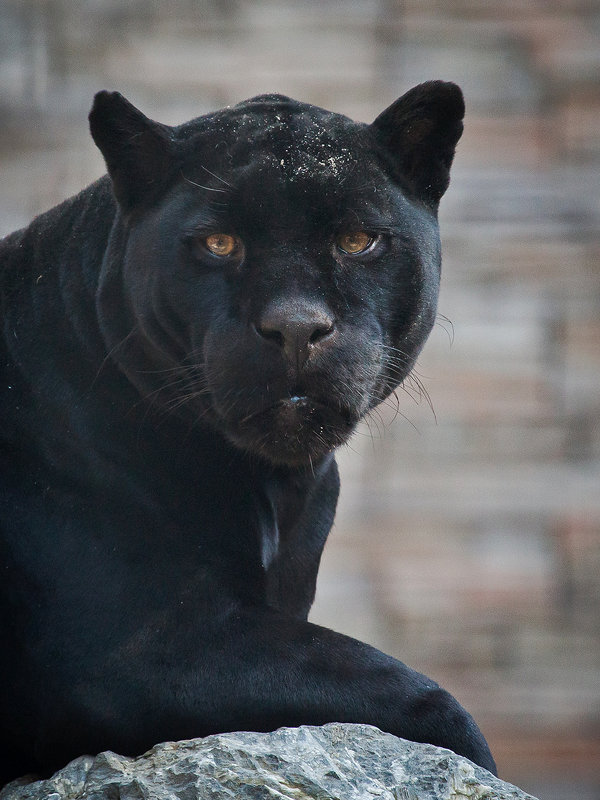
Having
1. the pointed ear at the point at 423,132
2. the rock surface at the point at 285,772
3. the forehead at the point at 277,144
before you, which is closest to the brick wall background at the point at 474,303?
the pointed ear at the point at 423,132

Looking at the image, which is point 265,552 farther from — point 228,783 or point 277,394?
point 228,783

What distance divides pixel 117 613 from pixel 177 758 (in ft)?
1.16

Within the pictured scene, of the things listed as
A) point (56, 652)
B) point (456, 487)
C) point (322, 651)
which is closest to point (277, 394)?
point (322, 651)

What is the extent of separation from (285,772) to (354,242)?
41.7 inches

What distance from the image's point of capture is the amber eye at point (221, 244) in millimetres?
2477

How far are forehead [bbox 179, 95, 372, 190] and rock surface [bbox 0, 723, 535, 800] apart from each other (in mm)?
1083

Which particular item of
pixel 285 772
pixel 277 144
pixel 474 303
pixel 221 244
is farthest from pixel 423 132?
pixel 474 303

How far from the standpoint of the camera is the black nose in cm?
227

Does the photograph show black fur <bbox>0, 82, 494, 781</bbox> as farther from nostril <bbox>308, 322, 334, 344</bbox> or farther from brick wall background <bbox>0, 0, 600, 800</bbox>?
brick wall background <bbox>0, 0, 600, 800</bbox>

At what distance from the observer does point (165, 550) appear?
7.88ft

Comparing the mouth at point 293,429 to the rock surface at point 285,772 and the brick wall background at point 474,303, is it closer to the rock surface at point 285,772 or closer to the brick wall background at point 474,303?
the rock surface at point 285,772

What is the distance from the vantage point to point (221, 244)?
2.49 meters

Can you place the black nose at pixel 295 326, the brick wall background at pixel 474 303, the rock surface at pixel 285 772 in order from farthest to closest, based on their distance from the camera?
the brick wall background at pixel 474 303
the black nose at pixel 295 326
the rock surface at pixel 285 772

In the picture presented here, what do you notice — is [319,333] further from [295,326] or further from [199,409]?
[199,409]
